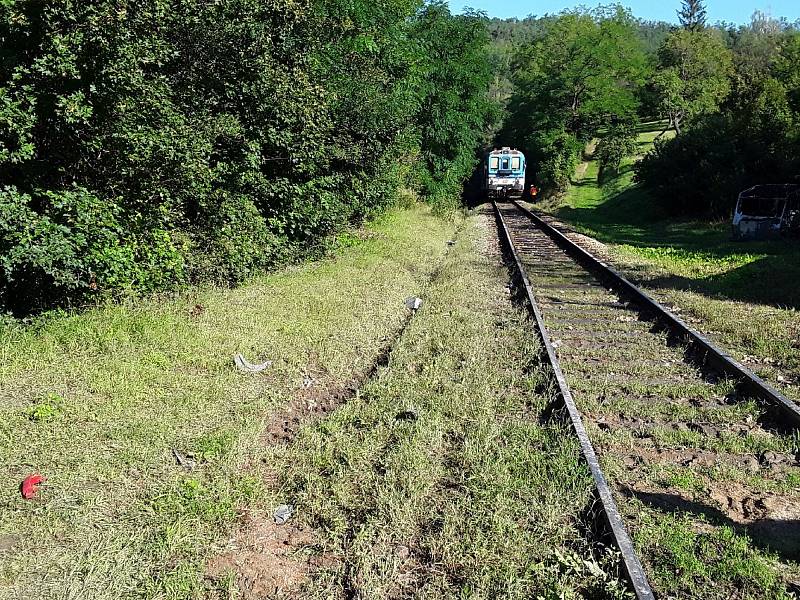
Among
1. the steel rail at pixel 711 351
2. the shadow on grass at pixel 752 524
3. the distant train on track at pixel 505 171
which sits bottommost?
the shadow on grass at pixel 752 524

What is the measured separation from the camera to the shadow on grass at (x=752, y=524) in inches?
139

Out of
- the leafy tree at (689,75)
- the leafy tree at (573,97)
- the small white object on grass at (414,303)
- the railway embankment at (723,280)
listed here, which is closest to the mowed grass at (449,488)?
the small white object on grass at (414,303)

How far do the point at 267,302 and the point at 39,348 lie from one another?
3.03m

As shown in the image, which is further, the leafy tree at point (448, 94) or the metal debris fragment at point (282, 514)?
the leafy tree at point (448, 94)

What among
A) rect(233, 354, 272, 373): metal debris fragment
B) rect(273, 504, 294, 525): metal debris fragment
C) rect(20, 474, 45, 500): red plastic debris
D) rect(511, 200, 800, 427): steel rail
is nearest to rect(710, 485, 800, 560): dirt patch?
rect(511, 200, 800, 427): steel rail

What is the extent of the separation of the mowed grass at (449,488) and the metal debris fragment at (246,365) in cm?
125

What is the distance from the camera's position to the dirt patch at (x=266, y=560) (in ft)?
11.0

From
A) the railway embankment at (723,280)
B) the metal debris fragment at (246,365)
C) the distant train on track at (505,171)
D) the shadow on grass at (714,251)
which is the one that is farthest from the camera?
the distant train on track at (505,171)

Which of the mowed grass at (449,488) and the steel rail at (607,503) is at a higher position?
the steel rail at (607,503)

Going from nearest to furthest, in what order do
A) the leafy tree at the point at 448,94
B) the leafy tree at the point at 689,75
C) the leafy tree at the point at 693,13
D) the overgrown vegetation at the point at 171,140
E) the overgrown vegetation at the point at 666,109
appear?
the overgrown vegetation at the point at 171,140 < the overgrown vegetation at the point at 666,109 < the leafy tree at the point at 448,94 < the leafy tree at the point at 689,75 < the leafy tree at the point at 693,13

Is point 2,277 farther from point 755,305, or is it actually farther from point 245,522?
point 755,305

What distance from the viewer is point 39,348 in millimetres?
6375

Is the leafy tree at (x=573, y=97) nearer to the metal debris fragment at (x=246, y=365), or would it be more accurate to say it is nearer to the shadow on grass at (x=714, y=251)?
the shadow on grass at (x=714, y=251)

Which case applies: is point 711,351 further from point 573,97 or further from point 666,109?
point 666,109
